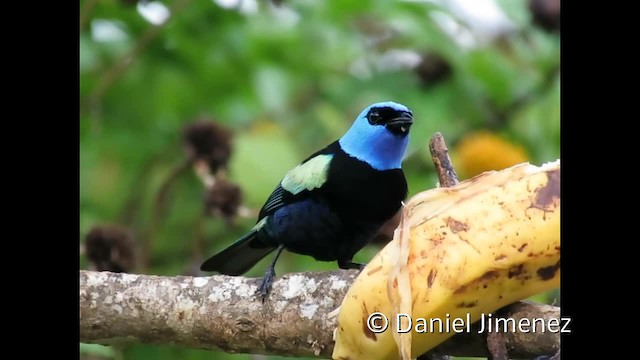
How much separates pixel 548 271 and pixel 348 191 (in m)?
1.07

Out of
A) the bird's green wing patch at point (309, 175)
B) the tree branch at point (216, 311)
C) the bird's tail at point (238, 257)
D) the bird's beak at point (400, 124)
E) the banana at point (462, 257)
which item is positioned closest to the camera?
the banana at point (462, 257)

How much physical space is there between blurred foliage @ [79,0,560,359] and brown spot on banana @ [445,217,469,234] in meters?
1.59

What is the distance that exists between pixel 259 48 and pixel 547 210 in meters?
2.31

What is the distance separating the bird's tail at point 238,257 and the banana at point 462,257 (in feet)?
4.04

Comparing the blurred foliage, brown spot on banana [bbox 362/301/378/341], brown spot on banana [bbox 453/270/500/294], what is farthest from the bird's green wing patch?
brown spot on banana [bbox 453/270/500/294]

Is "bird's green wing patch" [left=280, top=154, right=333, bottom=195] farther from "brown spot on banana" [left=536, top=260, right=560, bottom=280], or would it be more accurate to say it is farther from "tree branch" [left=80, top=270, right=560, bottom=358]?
"brown spot on banana" [left=536, top=260, right=560, bottom=280]

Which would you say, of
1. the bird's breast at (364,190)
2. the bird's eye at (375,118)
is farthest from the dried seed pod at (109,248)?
the bird's eye at (375,118)

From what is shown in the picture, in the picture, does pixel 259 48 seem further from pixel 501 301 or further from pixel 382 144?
pixel 501 301

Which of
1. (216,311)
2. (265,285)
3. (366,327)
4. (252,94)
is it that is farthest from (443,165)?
(252,94)

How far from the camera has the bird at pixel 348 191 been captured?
3104 mm

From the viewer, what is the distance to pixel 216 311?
2633mm

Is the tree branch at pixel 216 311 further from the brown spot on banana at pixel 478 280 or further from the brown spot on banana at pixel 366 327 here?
the brown spot on banana at pixel 478 280

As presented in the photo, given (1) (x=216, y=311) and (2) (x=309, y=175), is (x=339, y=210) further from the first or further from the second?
(1) (x=216, y=311)

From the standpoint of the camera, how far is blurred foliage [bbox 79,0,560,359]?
3959 mm
